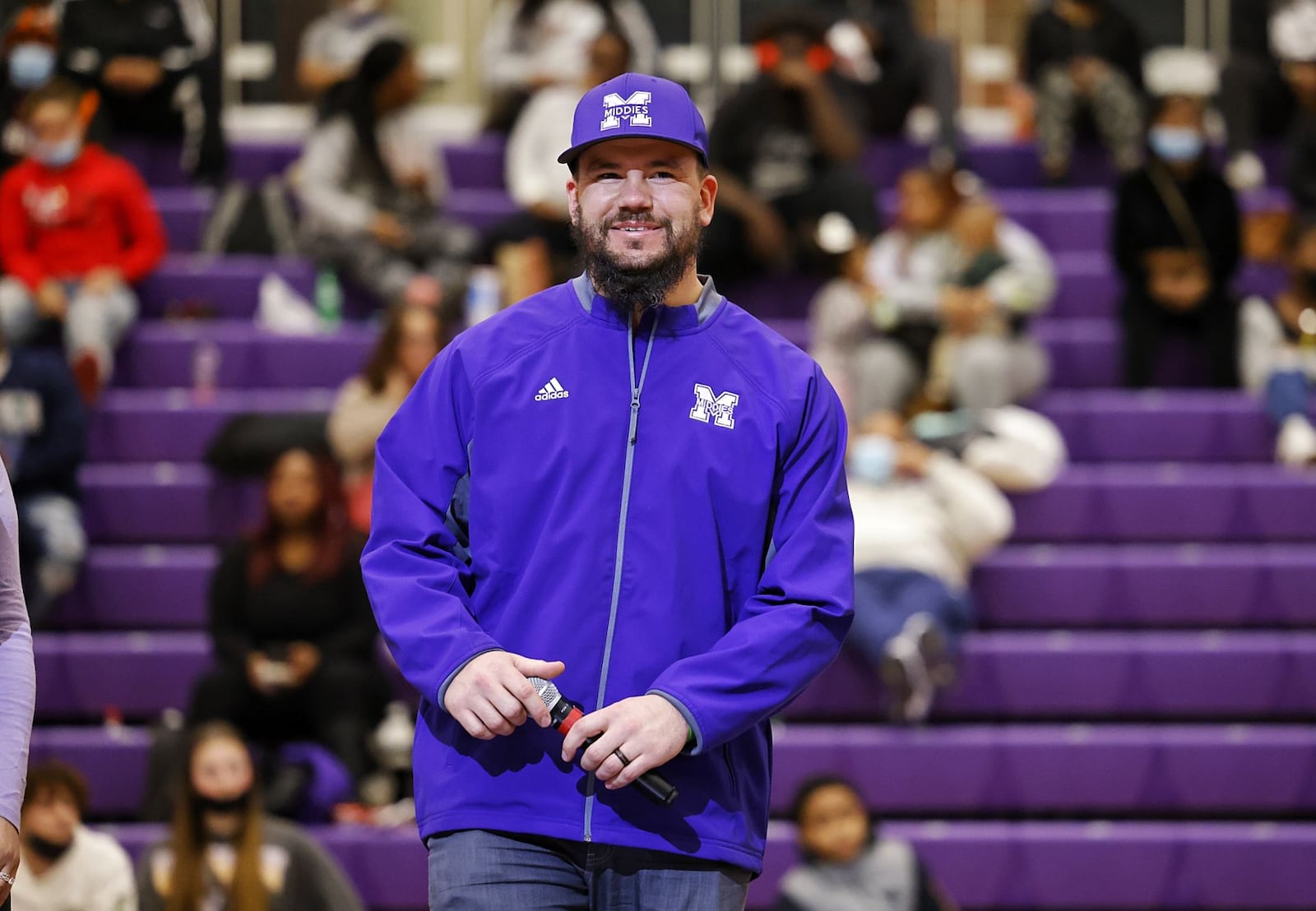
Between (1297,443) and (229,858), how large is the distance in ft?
14.6

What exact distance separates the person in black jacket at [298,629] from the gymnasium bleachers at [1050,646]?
43cm

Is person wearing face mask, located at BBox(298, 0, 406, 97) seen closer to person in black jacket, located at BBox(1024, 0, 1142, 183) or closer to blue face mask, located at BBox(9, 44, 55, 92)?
blue face mask, located at BBox(9, 44, 55, 92)

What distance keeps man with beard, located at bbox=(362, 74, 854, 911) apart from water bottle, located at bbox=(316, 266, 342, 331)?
6.04 meters

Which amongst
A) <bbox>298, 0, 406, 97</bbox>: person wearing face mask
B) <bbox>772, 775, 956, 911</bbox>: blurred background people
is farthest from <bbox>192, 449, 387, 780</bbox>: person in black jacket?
<bbox>298, 0, 406, 97</bbox>: person wearing face mask

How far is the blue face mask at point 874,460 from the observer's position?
24.6 ft

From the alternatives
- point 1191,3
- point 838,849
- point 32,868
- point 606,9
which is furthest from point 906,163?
point 32,868

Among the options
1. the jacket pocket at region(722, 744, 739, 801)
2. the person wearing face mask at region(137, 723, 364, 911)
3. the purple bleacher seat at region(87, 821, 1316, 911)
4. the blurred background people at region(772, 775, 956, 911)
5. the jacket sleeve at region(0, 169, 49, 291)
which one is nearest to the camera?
the jacket pocket at region(722, 744, 739, 801)

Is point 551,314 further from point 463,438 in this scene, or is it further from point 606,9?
point 606,9

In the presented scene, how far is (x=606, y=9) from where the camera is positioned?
32.7ft

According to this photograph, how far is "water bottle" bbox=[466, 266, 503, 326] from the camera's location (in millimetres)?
8164

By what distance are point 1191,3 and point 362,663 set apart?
7347 mm

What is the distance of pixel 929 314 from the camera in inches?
328

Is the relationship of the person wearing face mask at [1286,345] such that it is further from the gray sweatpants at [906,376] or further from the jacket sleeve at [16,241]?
the jacket sleeve at [16,241]

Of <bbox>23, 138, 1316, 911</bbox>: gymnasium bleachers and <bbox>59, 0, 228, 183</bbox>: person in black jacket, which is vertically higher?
<bbox>59, 0, 228, 183</bbox>: person in black jacket
